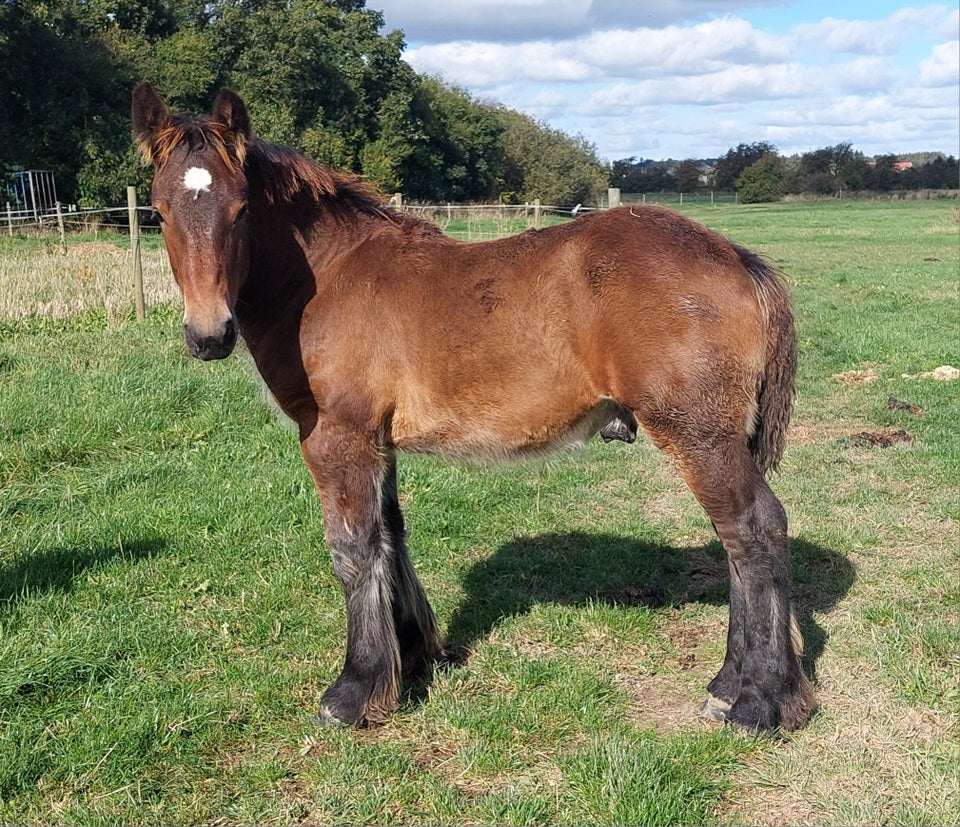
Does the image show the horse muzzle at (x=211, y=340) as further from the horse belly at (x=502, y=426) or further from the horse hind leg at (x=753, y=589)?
the horse hind leg at (x=753, y=589)

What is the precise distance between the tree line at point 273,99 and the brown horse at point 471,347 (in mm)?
→ 21017

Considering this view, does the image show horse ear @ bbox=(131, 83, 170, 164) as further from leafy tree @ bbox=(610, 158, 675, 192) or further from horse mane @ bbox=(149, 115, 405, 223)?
leafy tree @ bbox=(610, 158, 675, 192)

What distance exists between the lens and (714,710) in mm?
3566

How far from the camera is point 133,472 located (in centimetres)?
605

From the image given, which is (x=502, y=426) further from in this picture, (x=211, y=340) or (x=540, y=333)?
(x=211, y=340)

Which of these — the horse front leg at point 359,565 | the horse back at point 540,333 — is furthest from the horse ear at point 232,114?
the horse front leg at point 359,565

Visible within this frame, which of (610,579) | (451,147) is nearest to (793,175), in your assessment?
(451,147)

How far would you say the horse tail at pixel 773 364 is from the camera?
3512 millimetres

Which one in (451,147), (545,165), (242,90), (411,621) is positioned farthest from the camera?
(545,165)

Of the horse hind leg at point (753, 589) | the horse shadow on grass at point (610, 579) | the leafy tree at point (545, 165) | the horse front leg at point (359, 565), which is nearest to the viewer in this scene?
the horse hind leg at point (753, 589)

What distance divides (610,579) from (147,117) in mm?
3429

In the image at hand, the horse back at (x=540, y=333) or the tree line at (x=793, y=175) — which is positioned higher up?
the tree line at (x=793, y=175)

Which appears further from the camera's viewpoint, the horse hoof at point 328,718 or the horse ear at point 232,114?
the horse hoof at point 328,718

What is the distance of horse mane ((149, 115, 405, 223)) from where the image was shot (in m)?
3.31
